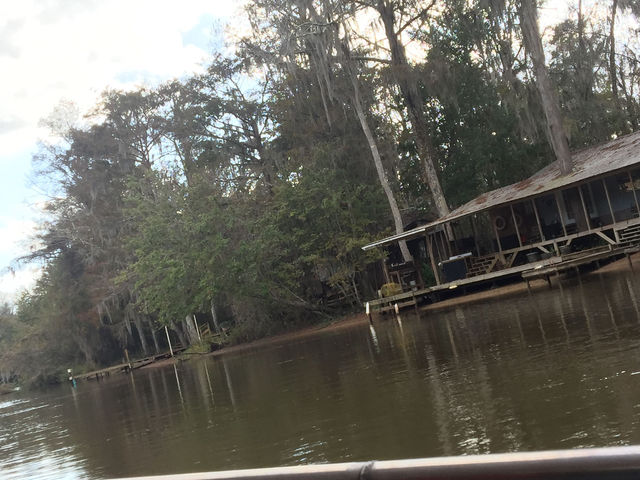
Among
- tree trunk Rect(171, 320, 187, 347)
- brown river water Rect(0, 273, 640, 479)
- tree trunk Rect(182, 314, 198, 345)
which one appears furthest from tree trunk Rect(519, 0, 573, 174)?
tree trunk Rect(171, 320, 187, 347)

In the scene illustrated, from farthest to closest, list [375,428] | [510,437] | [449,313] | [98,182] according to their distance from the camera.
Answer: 1. [98,182]
2. [449,313]
3. [375,428]
4. [510,437]

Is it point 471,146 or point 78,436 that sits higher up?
point 471,146

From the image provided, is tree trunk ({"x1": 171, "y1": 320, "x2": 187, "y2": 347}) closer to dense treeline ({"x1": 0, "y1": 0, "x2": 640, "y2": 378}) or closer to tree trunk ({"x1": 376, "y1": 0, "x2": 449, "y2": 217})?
dense treeline ({"x1": 0, "y1": 0, "x2": 640, "y2": 378})

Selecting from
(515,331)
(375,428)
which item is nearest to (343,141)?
(515,331)

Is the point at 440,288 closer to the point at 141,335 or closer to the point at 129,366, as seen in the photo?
the point at 129,366

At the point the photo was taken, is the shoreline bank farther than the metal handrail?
Yes

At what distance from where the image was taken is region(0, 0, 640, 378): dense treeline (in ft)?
91.1

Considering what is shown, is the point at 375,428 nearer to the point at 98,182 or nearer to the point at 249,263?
the point at 249,263

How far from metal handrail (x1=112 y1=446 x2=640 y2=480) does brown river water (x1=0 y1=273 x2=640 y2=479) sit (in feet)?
13.9

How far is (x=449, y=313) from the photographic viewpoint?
20.5 m

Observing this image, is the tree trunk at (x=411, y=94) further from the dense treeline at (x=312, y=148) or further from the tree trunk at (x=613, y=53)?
the tree trunk at (x=613, y=53)

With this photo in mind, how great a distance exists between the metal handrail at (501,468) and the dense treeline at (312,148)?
24.1m

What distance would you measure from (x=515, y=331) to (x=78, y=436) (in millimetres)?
9753

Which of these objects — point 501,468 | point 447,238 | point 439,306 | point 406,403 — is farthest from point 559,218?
point 501,468
